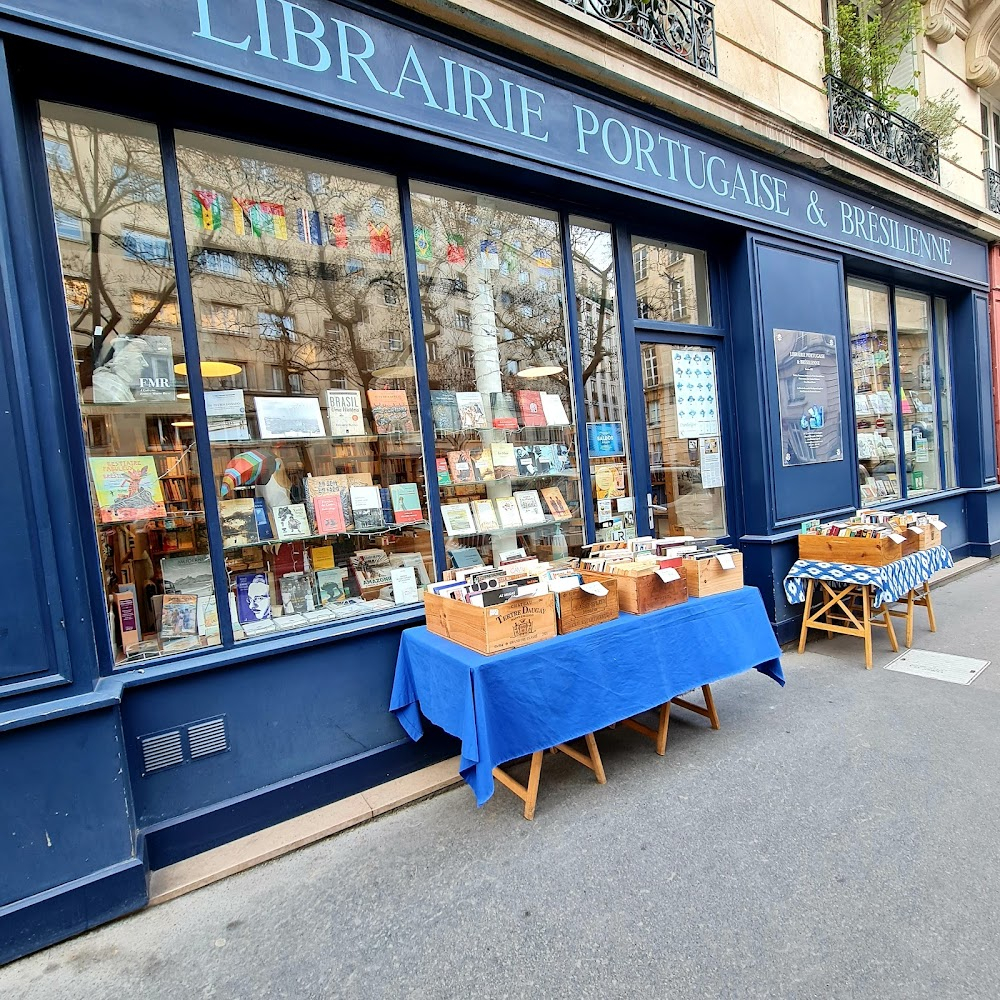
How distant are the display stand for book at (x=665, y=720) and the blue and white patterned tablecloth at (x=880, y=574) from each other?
69.6 inches

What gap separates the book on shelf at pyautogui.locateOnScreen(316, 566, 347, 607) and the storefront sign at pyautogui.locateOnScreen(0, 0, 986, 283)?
2.76 m

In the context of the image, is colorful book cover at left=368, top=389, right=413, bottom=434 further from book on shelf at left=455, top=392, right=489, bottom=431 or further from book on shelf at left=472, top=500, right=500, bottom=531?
book on shelf at left=472, top=500, right=500, bottom=531

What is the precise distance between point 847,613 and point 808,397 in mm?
2190

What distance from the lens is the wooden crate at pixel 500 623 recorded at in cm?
284

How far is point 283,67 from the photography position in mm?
3010

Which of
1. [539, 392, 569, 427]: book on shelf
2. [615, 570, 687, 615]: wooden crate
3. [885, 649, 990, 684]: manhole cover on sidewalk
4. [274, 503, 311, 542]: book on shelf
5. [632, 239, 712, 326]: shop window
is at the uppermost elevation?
[632, 239, 712, 326]: shop window

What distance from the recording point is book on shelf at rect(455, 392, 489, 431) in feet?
14.1

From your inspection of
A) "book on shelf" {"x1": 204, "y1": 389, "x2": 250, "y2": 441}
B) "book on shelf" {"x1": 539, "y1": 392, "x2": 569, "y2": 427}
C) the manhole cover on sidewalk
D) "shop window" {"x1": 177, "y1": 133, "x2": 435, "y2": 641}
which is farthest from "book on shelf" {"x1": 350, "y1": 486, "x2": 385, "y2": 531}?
the manhole cover on sidewalk

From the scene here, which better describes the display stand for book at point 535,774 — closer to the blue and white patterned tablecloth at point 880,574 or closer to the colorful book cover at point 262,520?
the colorful book cover at point 262,520

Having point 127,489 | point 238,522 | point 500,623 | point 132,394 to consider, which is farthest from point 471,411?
point 127,489

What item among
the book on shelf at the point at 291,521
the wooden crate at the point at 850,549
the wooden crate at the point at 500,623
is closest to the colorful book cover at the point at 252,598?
the book on shelf at the point at 291,521

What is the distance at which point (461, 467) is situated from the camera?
167 inches

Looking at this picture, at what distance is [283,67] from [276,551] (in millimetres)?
2705

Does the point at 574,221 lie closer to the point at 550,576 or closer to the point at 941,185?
the point at 550,576
